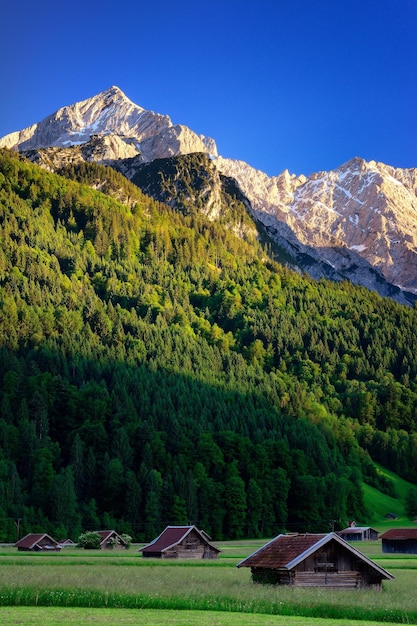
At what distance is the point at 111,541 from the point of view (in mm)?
111625

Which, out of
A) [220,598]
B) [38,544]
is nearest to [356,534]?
[38,544]

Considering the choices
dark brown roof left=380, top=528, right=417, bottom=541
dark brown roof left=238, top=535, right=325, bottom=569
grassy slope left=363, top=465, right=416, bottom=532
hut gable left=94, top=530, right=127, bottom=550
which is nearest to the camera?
dark brown roof left=238, top=535, right=325, bottom=569

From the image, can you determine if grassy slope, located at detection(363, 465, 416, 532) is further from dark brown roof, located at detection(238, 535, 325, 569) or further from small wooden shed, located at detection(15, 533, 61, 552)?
dark brown roof, located at detection(238, 535, 325, 569)

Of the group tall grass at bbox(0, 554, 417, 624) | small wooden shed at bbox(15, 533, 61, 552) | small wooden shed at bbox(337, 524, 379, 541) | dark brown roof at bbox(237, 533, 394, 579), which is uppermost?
dark brown roof at bbox(237, 533, 394, 579)

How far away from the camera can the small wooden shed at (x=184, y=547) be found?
299ft

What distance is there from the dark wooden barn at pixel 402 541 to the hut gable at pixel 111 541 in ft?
127

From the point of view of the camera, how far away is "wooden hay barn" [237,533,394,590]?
50.4m

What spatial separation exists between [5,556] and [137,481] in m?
53.4

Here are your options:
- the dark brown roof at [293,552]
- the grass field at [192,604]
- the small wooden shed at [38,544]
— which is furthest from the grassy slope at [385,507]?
the grass field at [192,604]

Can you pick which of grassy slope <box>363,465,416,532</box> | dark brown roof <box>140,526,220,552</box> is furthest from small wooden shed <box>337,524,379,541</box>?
dark brown roof <box>140,526,220,552</box>

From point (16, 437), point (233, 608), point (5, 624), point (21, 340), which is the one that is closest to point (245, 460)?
point (16, 437)

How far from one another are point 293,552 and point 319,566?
203cm

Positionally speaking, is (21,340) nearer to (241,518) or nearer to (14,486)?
(14,486)

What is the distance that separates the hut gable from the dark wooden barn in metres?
38.6
